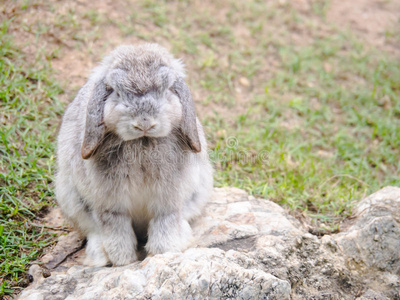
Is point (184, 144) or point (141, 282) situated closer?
point (141, 282)

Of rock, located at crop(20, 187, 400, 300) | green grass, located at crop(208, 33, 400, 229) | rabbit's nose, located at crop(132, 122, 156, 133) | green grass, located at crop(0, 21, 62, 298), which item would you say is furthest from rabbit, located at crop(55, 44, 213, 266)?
green grass, located at crop(208, 33, 400, 229)

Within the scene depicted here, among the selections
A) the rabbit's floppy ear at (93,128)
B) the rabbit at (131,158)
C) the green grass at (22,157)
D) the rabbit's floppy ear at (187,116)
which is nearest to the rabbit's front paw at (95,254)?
the rabbit at (131,158)

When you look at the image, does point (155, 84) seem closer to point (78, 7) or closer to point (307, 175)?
point (307, 175)

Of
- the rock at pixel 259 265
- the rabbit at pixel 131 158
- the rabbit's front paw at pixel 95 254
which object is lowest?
the rabbit's front paw at pixel 95 254

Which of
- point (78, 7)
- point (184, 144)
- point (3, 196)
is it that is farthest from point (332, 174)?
point (78, 7)

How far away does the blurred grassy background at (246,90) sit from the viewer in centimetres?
431

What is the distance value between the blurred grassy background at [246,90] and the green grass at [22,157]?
0.04 ft

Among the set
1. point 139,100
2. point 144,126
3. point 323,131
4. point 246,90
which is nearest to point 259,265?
point 144,126

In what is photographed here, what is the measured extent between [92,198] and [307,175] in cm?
245

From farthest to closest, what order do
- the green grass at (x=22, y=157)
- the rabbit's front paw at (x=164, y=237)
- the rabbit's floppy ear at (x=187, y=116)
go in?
the green grass at (x=22, y=157) < the rabbit's front paw at (x=164, y=237) < the rabbit's floppy ear at (x=187, y=116)

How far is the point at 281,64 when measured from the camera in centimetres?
671

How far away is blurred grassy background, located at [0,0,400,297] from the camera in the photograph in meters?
4.31

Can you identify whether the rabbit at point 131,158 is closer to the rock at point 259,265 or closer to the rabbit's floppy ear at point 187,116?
the rabbit's floppy ear at point 187,116

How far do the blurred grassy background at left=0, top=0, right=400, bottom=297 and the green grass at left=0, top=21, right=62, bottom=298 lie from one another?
12mm
